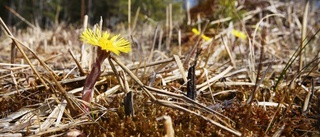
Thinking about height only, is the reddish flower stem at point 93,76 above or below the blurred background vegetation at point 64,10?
below

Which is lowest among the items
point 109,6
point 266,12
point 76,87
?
point 76,87

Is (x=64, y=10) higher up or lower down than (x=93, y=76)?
higher up

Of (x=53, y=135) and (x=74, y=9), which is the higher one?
(x=74, y=9)

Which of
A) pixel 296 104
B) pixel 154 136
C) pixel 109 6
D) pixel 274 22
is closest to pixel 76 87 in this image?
pixel 154 136

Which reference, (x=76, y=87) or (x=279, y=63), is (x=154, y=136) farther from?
(x=279, y=63)

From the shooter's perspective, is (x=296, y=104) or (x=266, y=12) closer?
(x=296, y=104)

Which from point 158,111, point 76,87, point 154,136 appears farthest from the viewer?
point 76,87

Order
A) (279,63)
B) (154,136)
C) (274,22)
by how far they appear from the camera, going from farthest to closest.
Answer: (274,22) → (279,63) → (154,136)

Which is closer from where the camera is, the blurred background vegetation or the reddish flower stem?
the reddish flower stem

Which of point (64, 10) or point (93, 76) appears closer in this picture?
point (93, 76)

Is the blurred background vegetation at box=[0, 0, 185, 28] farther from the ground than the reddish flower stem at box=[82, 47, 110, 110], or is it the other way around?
the blurred background vegetation at box=[0, 0, 185, 28]

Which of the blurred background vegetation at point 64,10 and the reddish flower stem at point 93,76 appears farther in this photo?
the blurred background vegetation at point 64,10
